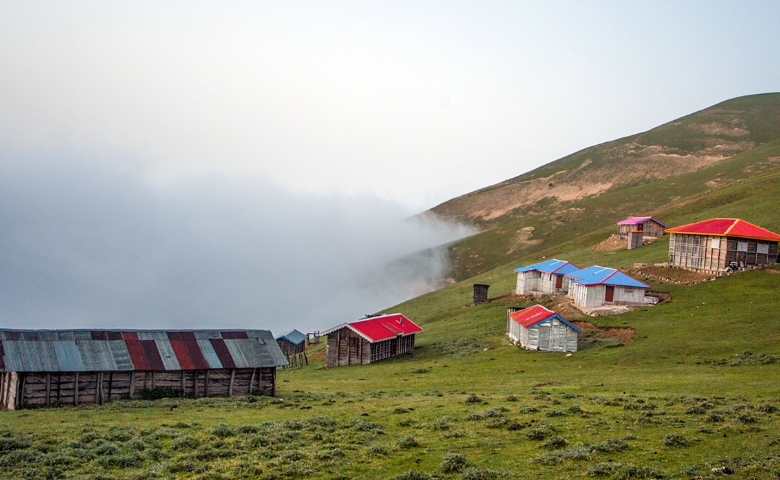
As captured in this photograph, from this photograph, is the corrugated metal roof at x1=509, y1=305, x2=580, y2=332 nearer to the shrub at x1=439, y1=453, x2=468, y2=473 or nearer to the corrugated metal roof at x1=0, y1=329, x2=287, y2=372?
the corrugated metal roof at x1=0, y1=329, x2=287, y2=372

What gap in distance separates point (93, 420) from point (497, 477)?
19352 mm

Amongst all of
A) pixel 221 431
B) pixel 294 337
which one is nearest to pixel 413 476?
pixel 221 431

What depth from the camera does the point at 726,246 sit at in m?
67.9

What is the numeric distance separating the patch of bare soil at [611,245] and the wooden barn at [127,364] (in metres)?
71.3

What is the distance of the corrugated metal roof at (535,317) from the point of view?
55.5 meters

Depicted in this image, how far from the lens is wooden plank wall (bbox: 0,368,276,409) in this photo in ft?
115

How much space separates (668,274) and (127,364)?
183ft

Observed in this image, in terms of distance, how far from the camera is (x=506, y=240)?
151 meters

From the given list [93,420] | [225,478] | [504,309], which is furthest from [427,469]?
[504,309]

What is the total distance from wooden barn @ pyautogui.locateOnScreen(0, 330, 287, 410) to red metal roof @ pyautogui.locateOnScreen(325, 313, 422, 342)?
18.1m

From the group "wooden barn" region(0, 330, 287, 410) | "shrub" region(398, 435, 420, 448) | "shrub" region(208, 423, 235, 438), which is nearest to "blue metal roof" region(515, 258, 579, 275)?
"wooden barn" region(0, 330, 287, 410)

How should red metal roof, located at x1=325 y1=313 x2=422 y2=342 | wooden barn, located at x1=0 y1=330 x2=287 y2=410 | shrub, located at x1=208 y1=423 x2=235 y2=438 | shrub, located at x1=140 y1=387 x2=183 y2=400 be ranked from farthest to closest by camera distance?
red metal roof, located at x1=325 y1=313 x2=422 y2=342 → shrub, located at x1=140 y1=387 x2=183 y2=400 → wooden barn, located at x1=0 y1=330 x2=287 y2=410 → shrub, located at x1=208 y1=423 x2=235 y2=438

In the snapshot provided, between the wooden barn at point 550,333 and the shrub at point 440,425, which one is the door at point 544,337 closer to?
the wooden barn at point 550,333

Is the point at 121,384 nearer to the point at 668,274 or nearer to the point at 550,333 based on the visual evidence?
the point at 550,333
